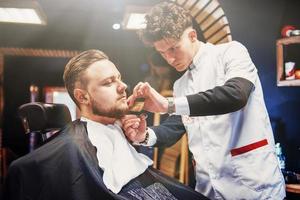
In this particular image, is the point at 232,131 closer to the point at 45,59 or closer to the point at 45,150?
the point at 45,150

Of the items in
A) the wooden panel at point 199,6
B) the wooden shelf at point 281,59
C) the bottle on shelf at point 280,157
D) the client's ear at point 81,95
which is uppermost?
the wooden panel at point 199,6

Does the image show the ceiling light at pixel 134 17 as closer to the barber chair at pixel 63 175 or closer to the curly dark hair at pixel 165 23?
the curly dark hair at pixel 165 23

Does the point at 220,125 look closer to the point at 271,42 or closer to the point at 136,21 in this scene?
the point at 271,42

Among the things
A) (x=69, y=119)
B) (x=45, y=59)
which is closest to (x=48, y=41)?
(x=45, y=59)

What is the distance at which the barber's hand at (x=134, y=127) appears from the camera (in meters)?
2.24

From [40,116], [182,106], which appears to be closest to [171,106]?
[182,106]

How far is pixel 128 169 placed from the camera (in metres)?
2.07

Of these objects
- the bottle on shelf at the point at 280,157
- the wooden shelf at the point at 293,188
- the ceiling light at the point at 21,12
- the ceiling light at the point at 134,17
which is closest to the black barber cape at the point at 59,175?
the wooden shelf at the point at 293,188

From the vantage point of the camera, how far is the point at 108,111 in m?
2.19

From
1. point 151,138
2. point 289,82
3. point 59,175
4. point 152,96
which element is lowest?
point 59,175

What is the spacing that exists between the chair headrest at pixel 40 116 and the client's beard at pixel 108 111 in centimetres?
23

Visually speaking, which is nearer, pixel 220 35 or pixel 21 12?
pixel 220 35

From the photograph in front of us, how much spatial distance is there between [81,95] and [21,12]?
2729mm

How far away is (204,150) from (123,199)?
0.76 metres
